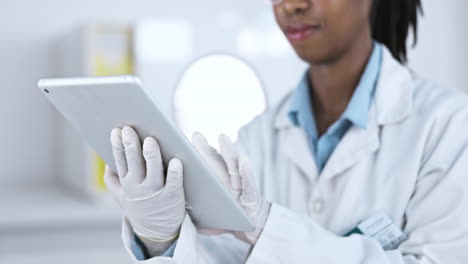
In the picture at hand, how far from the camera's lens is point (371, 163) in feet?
4.36

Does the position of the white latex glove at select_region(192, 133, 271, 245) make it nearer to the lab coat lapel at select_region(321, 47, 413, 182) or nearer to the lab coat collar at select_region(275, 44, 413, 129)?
the lab coat lapel at select_region(321, 47, 413, 182)

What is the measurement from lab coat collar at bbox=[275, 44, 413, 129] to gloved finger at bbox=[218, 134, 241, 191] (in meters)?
0.46

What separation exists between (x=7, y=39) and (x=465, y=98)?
8.54 feet

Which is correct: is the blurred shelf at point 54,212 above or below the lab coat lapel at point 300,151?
below

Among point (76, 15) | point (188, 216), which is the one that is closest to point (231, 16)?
point (76, 15)

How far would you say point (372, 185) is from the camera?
4.28ft

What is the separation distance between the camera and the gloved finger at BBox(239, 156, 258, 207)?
100 cm

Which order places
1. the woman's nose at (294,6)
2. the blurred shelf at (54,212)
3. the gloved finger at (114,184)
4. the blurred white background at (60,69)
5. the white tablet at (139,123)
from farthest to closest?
the blurred white background at (60,69) < the blurred shelf at (54,212) < the woman's nose at (294,6) < the gloved finger at (114,184) < the white tablet at (139,123)

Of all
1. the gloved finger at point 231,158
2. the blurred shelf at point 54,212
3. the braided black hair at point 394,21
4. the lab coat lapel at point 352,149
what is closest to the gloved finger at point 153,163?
the gloved finger at point 231,158

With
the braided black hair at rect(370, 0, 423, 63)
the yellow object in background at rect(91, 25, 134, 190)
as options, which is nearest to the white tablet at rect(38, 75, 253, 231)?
the braided black hair at rect(370, 0, 423, 63)

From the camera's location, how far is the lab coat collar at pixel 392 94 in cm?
134

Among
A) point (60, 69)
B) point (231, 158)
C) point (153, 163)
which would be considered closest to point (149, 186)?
point (153, 163)

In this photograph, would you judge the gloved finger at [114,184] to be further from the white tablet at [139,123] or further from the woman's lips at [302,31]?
the woman's lips at [302,31]

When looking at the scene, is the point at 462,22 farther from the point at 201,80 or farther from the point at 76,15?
the point at 76,15
